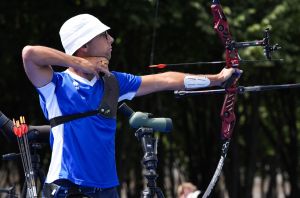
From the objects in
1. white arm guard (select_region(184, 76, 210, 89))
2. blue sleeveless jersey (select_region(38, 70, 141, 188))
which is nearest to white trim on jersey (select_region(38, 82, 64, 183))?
blue sleeveless jersey (select_region(38, 70, 141, 188))

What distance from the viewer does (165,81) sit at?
5203 mm

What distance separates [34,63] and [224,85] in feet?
4.03

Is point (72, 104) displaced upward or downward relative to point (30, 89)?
downward

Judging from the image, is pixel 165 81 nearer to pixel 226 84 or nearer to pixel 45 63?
pixel 226 84

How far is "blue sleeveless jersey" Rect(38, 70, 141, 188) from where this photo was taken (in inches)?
187

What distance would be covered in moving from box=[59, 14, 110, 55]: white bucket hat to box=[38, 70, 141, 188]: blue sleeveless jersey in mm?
222

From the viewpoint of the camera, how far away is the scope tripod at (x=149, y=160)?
4727 mm

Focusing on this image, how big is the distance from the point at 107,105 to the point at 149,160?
0.38m

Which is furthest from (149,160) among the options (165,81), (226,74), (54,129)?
(226,74)

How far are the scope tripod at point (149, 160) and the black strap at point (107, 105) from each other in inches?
7.6

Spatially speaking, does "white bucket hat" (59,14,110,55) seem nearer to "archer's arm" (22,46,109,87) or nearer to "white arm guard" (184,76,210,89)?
"archer's arm" (22,46,109,87)

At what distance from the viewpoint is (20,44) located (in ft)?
47.4

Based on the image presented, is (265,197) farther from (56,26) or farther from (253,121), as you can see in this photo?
(56,26)

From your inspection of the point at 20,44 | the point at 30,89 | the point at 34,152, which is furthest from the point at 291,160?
the point at 34,152
